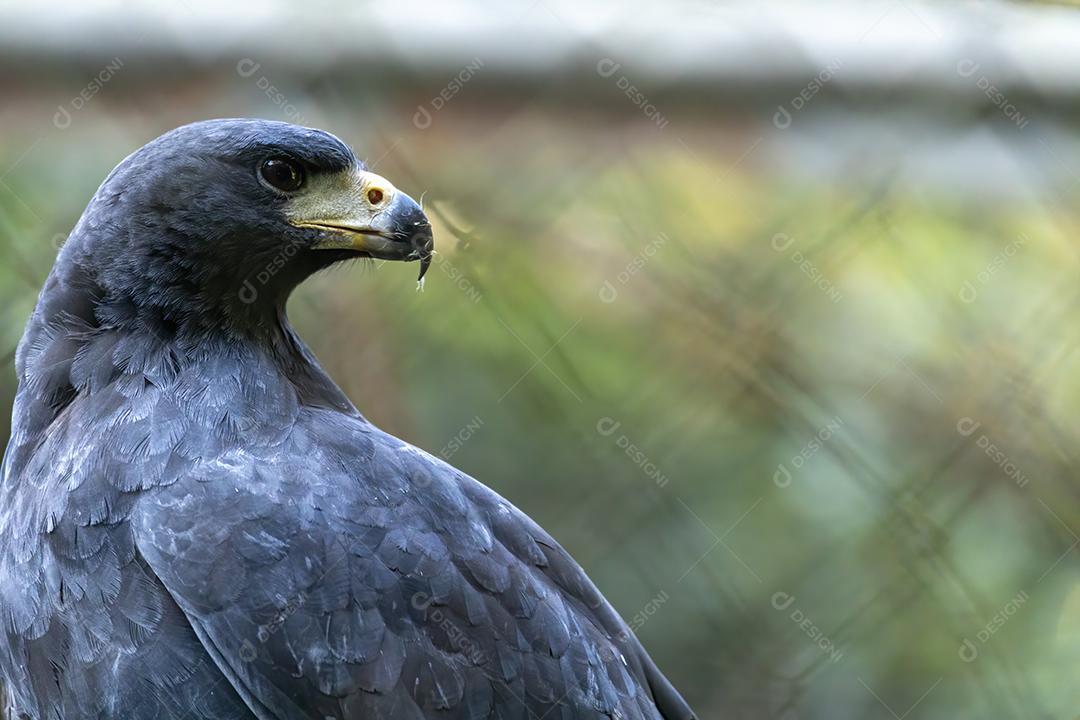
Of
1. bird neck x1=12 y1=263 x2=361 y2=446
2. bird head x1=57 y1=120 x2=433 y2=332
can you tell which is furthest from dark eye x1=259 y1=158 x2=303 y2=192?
bird neck x1=12 y1=263 x2=361 y2=446

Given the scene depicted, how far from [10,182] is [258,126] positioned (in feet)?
2.35

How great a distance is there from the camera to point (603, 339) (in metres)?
3.23

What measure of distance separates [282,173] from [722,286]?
1124mm

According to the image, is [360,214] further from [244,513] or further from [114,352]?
[244,513]

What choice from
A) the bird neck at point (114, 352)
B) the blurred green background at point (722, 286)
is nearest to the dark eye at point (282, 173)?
the blurred green background at point (722, 286)

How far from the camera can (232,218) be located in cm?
227

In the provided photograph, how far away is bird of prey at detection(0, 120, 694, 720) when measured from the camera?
79.2 inches

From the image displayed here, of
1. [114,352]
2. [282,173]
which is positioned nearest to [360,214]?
[282,173]

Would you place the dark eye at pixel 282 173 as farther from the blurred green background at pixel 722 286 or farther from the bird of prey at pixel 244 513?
the blurred green background at pixel 722 286

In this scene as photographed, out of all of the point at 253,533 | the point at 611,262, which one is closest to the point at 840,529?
the point at 611,262

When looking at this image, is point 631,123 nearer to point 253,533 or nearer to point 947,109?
point 947,109

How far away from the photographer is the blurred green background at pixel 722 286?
89.1 inches

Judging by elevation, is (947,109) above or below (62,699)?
above

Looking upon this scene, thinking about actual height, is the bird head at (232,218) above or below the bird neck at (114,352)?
above
